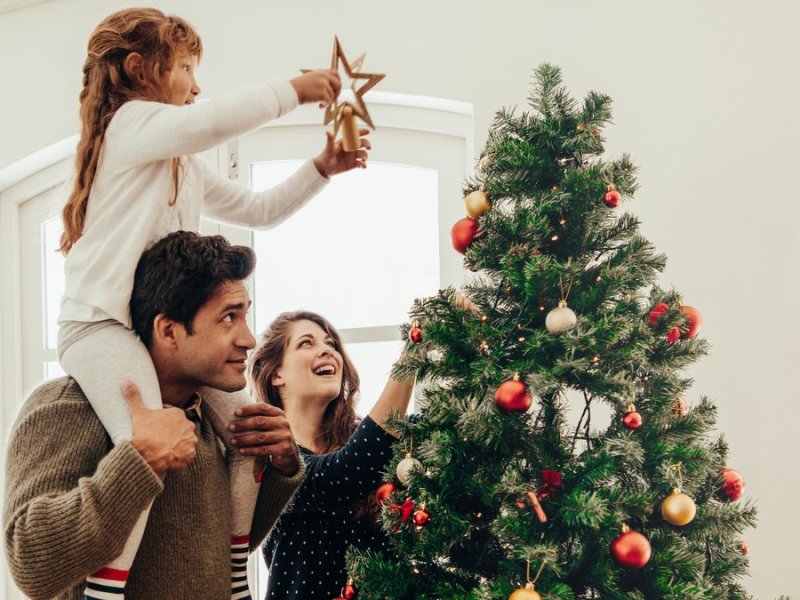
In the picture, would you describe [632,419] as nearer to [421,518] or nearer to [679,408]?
[679,408]

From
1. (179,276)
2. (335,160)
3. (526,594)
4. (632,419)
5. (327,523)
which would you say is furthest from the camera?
(327,523)

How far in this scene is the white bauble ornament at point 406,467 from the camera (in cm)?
131

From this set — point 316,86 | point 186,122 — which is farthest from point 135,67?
point 316,86

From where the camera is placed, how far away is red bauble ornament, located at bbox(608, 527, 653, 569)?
1.16m

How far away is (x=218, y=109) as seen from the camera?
56.8 inches

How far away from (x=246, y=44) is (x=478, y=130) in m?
0.76

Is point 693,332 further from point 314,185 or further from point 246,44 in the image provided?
point 246,44

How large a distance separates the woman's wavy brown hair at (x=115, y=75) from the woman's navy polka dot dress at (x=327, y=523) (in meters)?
0.57

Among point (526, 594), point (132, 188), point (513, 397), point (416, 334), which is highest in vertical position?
point (132, 188)

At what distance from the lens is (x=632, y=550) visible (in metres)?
1.16

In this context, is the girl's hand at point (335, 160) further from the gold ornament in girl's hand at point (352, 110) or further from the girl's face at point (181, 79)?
the girl's face at point (181, 79)

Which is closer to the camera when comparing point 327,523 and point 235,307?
point 235,307

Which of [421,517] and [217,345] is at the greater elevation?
[217,345]

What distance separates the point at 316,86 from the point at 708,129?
103 centimetres
